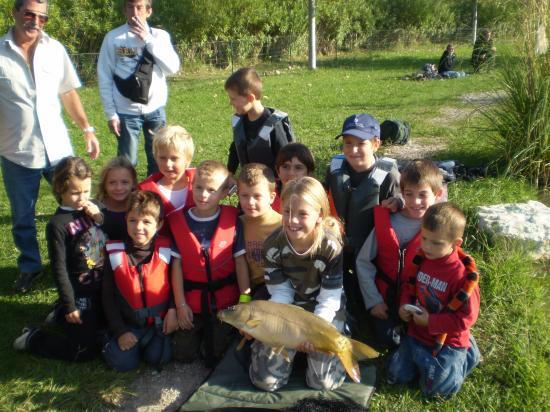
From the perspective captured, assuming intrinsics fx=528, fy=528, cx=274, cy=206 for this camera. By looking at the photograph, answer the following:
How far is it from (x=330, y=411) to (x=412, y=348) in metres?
0.80

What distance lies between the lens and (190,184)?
14.8 feet

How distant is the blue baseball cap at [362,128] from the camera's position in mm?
4176

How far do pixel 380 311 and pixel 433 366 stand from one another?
64 cm

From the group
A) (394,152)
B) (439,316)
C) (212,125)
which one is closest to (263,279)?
(439,316)

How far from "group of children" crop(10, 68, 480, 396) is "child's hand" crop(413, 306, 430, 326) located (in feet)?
0.05

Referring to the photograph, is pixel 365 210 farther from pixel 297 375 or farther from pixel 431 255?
pixel 297 375

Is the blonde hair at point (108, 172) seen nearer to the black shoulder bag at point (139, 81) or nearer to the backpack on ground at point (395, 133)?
the black shoulder bag at point (139, 81)

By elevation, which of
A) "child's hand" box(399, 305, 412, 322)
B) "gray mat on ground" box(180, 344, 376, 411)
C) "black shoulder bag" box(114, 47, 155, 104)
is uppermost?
"black shoulder bag" box(114, 47, 155, 104)

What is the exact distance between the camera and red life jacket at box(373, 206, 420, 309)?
12.8 ft

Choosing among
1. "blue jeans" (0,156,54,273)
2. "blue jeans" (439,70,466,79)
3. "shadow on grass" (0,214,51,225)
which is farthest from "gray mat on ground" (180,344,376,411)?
"blue jeans" (439,70,466,79)

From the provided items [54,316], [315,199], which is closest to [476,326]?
[315,199]

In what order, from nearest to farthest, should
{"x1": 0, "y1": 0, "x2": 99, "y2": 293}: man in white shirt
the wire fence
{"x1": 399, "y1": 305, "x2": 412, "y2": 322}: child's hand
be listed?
{"x1": 399, "y1": 305, "x2": 412, "y2": 322}: child's hand < {"x1": 0, "y1": 0, "x2": 99, "y2": 293}: man in white shirt < the wire fence

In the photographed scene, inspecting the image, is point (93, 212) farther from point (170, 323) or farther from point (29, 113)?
point (29, 113)

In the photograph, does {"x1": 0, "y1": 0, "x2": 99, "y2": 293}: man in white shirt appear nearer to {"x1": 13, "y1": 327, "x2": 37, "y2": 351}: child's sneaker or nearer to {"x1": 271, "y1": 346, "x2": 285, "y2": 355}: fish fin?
{"x1": 13, "y1": 327, "x2": 37, "y2": 351}: child's sneaker
